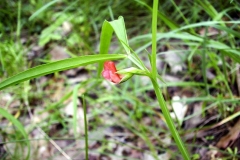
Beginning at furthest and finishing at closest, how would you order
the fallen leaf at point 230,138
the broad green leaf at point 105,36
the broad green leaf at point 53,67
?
the fallen leaf at point 230,138
the broad green leaf at point 105,36
the broad green leaf at point 53,67

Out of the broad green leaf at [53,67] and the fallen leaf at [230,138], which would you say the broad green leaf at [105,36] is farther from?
the fallen leaf at [230,138]

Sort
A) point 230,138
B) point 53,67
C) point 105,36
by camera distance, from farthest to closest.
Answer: point 230,138 → point 105,36 → point 53,67

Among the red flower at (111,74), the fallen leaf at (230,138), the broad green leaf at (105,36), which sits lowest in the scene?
the fallen leaf at (230,138)

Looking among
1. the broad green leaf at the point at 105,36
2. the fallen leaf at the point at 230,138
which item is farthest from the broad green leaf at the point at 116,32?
the fallen leaf at the point at 230,138

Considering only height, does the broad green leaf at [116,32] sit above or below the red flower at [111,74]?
above

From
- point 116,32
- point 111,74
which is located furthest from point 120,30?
point 111,74

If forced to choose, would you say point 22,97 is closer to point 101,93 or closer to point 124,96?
point 101,93

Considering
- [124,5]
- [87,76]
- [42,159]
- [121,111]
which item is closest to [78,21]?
[124,5]

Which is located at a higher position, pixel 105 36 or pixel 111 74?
pixel 105 36

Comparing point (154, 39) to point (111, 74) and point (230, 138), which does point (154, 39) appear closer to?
point (111, 74)

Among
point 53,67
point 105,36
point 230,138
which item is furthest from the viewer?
point 230,138

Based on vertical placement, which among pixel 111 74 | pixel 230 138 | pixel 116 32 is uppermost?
pixel 116 32
